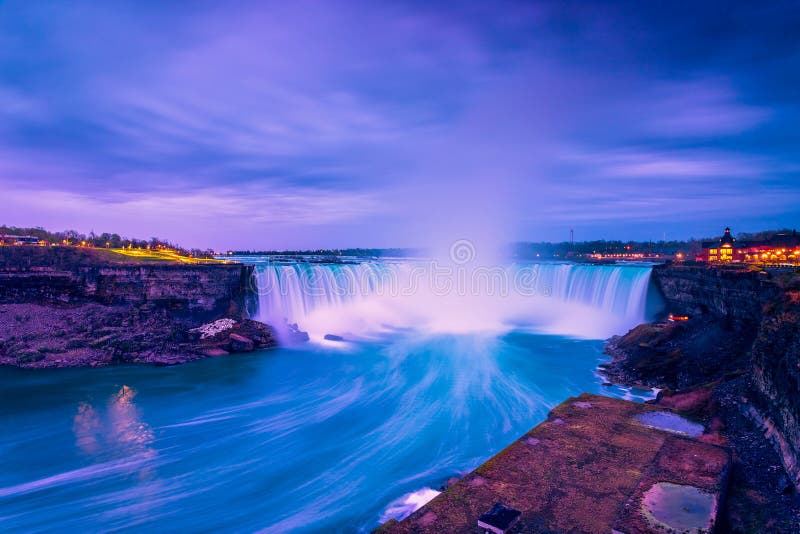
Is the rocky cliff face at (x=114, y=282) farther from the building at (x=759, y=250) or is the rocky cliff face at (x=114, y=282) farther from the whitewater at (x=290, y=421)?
the building at (x=759, y=250)

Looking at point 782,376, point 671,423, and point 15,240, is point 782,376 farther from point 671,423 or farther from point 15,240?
point 15,240

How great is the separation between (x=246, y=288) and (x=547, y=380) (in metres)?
23.8

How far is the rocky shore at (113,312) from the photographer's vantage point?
2495cm

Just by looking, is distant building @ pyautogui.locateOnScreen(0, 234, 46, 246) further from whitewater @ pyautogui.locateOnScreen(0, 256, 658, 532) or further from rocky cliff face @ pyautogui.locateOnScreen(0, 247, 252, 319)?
whitewater @ pyautogui.locateOnScreen(0, 256, 658, 532)

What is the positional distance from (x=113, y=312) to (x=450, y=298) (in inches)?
1324

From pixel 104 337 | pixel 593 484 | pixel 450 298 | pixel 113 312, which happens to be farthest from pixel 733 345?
pixel 113 312

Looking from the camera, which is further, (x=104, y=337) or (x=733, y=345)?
(x=104, y=337)

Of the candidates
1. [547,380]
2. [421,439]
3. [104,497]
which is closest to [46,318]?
[104,497]

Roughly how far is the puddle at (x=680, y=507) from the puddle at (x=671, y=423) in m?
2.82

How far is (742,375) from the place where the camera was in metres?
12.8

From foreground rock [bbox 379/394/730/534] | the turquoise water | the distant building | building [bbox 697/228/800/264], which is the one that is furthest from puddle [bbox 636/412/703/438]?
the distant building

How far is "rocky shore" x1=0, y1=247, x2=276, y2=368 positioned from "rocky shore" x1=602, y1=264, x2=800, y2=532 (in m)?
24.1

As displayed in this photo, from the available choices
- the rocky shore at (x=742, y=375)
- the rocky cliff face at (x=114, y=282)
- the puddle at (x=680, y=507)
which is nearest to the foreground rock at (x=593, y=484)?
the puddle at (x=680, y=507)

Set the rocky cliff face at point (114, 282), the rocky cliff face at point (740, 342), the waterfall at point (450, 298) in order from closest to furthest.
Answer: the rocky cliff face at point (740, 342), the rocky cliff face at point (114, 282), the waterfall at point (450, 298)
